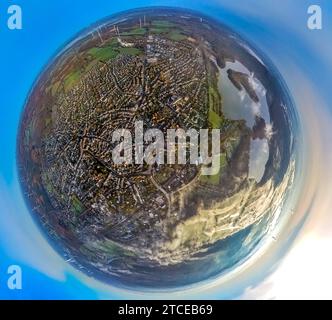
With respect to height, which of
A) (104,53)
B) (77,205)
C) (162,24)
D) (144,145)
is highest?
(162,24)

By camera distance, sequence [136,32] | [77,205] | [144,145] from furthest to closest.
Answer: [136,32] < [77,205] < [144,145]

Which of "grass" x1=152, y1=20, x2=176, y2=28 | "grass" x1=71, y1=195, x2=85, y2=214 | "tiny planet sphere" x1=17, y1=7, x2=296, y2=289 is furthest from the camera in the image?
"grass" x1=152, y1=20, x2=176, y2=28

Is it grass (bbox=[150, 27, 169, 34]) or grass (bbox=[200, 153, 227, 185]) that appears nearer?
grass (bbox=[200, 153, 227, 185])

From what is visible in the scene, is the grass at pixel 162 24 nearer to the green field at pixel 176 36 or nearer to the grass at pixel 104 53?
the green field at pixel 176 36

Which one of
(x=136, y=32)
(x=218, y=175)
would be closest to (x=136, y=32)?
(x=136, y=32)

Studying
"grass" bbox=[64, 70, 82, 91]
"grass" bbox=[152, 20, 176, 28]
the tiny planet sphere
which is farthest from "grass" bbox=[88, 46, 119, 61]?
"grass" bbox=[152, 20, 176, 28]

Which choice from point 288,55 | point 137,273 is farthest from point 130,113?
point 288,55

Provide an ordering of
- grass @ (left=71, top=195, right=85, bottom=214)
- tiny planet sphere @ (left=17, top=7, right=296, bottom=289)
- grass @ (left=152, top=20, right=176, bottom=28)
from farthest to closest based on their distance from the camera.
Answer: grass @ (left=152, top=20, right=176, bottom=28)
grass @ (left=71, top=195, right=85, bottom=214)
tiny planet sphere @ (left=17, top=7, right=296, bottom=289)

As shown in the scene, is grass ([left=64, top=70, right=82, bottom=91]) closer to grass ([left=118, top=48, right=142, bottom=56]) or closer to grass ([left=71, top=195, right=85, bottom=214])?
grass ([left=118, top=48, right=142, bottom=56])

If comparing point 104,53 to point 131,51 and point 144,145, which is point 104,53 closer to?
point 131,51
